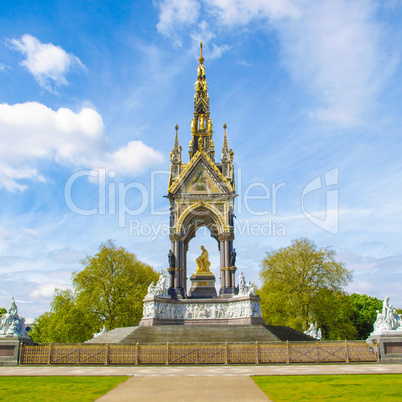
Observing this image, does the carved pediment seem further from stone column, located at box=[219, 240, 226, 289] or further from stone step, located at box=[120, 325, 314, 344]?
stone step, located at box=[120, 325, 314, 344]

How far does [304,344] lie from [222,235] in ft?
39.8

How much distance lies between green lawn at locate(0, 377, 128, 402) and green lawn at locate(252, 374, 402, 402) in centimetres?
439

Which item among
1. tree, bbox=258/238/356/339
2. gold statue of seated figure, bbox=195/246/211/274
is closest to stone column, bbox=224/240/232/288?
gold statue of seated figure, bbox=195/246/211/274

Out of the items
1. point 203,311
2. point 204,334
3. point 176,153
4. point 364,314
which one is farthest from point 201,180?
point 364,314

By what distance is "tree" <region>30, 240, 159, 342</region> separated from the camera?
40.0 meters

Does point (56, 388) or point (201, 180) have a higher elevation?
point (201, 180)

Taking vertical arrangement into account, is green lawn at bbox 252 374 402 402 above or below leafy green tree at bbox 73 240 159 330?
below

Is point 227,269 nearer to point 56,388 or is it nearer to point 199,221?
point 199,221

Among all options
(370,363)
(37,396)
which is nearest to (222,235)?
(370,363)

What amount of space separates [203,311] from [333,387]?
17117mm

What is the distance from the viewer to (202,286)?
2972 centimetres

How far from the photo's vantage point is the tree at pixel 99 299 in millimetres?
40031

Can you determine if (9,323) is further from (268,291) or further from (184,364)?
(268,291)

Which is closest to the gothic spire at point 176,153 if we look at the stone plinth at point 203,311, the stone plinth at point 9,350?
the stone plinth at point 203,311
